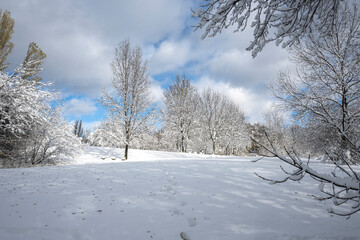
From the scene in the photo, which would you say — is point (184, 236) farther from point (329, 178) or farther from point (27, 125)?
point (27, 125)

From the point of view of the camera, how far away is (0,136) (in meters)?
8.72

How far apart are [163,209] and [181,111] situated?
17.3 m

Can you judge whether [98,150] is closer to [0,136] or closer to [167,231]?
[0,136]

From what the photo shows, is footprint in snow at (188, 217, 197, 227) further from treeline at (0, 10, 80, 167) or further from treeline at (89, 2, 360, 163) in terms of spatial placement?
treeline at (0, 10, 80, 167)

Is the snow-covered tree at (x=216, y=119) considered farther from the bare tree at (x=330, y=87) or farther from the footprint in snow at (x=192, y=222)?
the footprint in snow at (x=192, y=222)

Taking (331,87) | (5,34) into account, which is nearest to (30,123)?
(5,34)

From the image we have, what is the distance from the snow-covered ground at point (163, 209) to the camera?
327 centimetres

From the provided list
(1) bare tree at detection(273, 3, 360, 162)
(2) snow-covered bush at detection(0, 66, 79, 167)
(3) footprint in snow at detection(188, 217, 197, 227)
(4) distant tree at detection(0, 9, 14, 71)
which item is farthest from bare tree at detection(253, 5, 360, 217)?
(4) distant tree at detection(0, 9, 14, 71)

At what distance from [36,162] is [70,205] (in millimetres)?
9572

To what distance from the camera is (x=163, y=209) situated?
4.21 m

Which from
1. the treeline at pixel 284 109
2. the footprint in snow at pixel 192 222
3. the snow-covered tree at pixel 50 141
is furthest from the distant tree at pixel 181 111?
the footprint in snow at pixel 192 222

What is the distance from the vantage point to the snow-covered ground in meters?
3.27

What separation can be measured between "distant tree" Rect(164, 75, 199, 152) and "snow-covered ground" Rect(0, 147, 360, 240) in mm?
14482

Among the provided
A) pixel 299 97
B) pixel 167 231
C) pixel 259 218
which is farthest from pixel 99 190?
pixel 299 97
